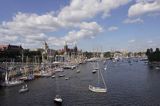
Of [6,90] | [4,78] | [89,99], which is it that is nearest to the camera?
[89,99]

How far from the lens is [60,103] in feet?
247

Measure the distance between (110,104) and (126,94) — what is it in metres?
15.2

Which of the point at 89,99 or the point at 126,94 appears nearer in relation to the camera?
the point at 89,99

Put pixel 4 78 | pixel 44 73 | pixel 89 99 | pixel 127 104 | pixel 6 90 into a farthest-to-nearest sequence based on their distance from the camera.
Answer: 1. pixel 44 73
2. pixel 4 78
3. pixel 6 90
4. pixel 89 99
5. pixel 127 104

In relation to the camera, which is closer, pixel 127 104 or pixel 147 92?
pixel 127 104

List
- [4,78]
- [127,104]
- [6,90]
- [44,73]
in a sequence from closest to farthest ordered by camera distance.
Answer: [127,104], [6,90], [4,78], [44,73]

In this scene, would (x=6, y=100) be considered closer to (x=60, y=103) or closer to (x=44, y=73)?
(x=60, y=103)

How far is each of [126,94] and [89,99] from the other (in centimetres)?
1355

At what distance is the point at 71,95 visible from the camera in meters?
88.0

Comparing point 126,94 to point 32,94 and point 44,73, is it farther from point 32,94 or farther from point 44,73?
point 44,73

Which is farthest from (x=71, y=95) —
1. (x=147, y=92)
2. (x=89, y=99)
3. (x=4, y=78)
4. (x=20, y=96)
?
(x=4, y=78)

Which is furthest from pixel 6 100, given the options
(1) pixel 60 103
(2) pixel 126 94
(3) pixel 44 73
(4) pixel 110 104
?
(3) pixel 44 73

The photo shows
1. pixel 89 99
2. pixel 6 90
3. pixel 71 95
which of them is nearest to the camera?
pixel 89 99

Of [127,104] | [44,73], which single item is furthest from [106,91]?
[44,73]
